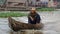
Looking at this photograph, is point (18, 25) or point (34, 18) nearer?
point (18, 25)

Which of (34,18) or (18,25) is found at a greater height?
(34,18)

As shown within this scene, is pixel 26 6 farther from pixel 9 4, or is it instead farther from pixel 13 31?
pixel 13 31

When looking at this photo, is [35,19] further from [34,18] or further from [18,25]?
[18,25]

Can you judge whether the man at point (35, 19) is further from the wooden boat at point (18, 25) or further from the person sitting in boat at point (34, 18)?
the wooden boat at point (18, 25)

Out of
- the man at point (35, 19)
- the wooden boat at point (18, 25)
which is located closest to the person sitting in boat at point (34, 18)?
the man at point (35, 19)

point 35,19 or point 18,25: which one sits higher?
point 35,19

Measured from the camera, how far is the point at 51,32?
14430 millimetres

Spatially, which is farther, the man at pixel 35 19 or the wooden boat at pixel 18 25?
the man at pixel 35 19

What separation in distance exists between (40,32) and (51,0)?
874 inches

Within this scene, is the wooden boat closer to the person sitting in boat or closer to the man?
the man

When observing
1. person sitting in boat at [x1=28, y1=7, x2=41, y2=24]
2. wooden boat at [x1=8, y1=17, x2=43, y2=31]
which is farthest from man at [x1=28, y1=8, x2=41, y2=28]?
wooden boat at [x1=8, y1=17, x2=43, y2=31]

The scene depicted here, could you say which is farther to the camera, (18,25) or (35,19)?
(35,19)

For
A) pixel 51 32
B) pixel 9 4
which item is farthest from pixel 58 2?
pixel 51 32

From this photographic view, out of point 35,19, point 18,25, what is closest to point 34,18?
point 35,19
